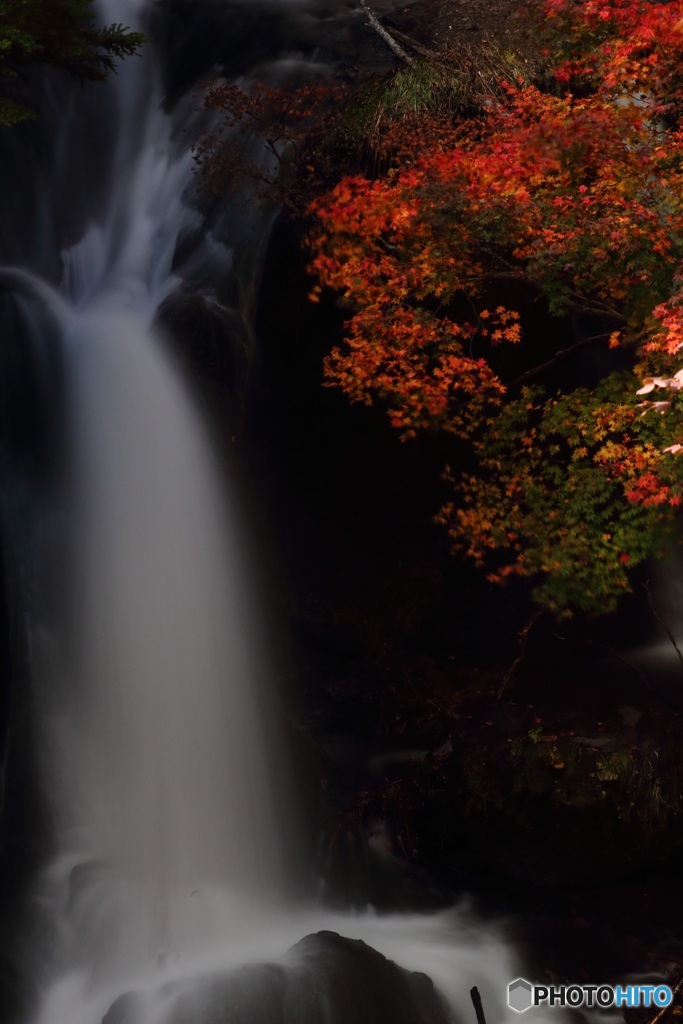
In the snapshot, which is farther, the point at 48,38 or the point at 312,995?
the point at 48,38

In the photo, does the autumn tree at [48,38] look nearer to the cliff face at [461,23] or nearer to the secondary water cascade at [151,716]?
the secondary water cascade at [151,716]

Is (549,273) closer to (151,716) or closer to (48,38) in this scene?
(151,716)

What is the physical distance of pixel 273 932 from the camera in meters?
7.04

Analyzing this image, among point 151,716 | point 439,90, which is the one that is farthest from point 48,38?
point 151,716

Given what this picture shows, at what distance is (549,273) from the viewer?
756 cm

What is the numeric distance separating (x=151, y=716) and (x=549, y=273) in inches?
211

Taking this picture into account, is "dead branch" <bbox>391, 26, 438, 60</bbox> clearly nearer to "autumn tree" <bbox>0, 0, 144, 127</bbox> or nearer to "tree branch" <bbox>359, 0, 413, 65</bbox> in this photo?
"tree branch" <bbox>359, 0, 413, 65</bbox>

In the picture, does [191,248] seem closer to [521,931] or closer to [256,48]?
[256,48]

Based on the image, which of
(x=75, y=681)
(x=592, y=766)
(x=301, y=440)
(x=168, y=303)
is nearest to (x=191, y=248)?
(x=168, y=303)

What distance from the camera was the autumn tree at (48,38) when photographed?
855cm

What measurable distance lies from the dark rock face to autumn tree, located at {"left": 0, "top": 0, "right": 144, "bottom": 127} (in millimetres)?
8102

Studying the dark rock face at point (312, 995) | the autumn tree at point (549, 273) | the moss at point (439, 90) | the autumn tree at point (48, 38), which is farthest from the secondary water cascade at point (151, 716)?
the autumn tree at point (48, 38)

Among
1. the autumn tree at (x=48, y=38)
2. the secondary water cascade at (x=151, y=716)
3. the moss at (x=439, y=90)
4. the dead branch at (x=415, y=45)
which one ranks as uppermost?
the autumn tree at (x=48, y=38)

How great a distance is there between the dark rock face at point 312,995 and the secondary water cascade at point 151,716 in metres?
0.17
